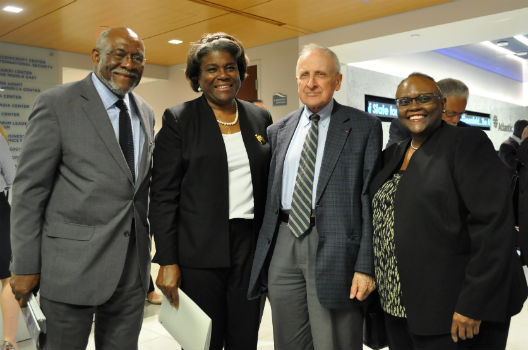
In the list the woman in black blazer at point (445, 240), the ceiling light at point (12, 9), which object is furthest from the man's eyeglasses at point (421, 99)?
the ceiling light at point (12, 9)

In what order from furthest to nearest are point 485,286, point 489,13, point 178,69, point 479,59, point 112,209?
point 479,59 < point 178,69 < point 489,13 < point 112,209 < point 485,286

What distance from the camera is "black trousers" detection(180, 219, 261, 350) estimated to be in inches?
80.1

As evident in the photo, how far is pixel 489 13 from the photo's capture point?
483 centimetres

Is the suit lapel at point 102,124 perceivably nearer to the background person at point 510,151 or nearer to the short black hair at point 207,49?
the short black hair at point 207,49

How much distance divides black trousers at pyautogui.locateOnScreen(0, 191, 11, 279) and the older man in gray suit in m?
1.69

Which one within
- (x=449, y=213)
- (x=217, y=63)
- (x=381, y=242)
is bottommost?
(x=381, y=242)

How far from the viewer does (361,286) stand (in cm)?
190

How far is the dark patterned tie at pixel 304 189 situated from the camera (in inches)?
77.8

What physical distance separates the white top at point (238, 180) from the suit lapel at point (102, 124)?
46 centimetres

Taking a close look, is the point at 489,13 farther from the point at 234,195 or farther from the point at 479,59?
the point at 479,59

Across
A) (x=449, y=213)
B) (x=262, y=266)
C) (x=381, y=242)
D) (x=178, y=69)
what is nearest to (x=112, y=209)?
(x=262, y=266)

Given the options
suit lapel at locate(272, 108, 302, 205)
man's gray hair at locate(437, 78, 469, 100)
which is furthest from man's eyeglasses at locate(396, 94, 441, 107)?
man's gray hair at locate(437, 78, 469, 100)

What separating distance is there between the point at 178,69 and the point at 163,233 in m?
7.02

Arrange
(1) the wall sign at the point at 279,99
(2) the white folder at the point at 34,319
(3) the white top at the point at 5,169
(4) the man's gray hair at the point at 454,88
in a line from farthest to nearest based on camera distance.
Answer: (1) the wall sign at the point at 279,99 < (3) the white top at the point at 5,169 < (4) the man's gray hair at the point at 454,88 < (2) the white folder at the point at 34,319
